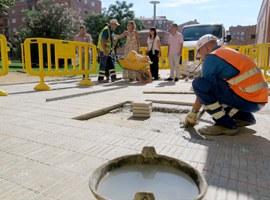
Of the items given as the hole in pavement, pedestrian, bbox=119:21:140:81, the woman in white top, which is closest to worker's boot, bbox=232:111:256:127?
the hole in pavement

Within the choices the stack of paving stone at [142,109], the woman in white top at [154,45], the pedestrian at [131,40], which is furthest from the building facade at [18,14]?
the stack of paving stone at [142,109]

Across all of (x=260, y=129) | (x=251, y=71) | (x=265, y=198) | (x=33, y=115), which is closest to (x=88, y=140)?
(x=33, y=115)

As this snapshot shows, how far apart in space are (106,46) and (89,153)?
6.25 metres

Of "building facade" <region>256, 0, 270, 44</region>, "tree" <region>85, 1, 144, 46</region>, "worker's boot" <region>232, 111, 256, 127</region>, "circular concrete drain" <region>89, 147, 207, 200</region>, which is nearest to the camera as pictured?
"circular concrete drain" <region>89, 147, 207, 200</region>

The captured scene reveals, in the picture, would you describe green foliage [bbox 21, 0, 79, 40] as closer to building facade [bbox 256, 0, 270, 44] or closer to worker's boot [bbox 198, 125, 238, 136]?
building facade [bbox 256, 0, 270, 44]

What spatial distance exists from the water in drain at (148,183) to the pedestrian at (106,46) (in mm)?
7048

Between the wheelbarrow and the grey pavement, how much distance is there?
4691mm

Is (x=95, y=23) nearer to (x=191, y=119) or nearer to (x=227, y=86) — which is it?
(x=191, y=119)

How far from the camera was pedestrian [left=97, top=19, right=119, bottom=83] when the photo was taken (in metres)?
8.19

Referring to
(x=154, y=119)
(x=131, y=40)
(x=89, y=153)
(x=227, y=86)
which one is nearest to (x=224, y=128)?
(x=227, y=86)

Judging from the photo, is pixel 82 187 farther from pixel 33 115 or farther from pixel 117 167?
pixel 33 115

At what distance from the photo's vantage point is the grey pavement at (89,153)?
1846 mm

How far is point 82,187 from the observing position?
6.10 ft

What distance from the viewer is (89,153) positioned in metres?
2.50
